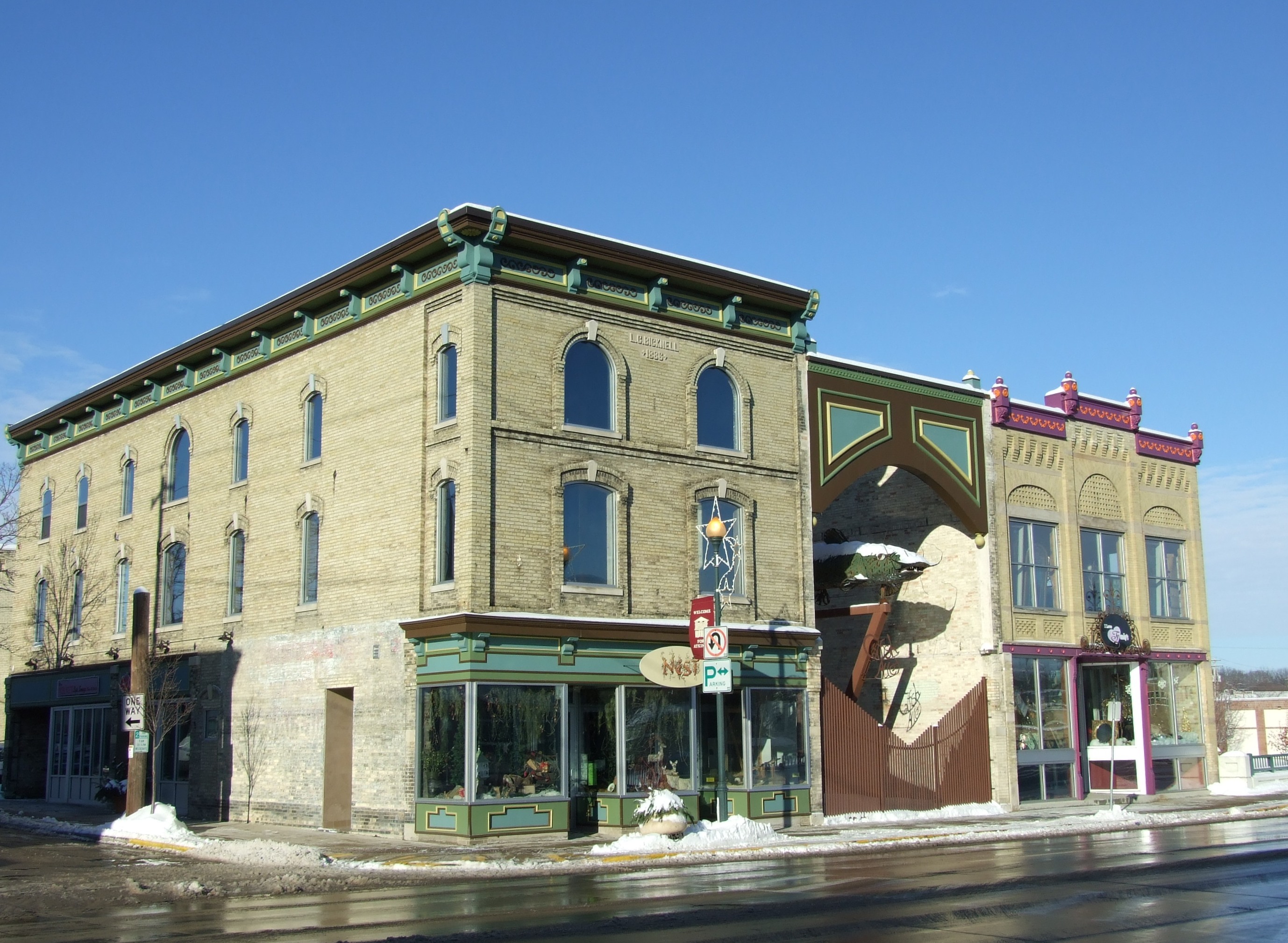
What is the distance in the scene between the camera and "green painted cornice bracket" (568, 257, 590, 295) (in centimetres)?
2575

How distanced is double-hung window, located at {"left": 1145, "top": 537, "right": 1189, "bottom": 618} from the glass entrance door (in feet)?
7.69

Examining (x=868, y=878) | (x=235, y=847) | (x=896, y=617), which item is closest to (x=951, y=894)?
(x=868, y=878)

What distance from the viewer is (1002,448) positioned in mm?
34000

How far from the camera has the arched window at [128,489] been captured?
35281 millimetres

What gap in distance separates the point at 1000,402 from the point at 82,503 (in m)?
25.2

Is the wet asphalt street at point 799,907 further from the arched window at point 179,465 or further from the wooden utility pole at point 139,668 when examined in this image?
the arched window at point 179,465

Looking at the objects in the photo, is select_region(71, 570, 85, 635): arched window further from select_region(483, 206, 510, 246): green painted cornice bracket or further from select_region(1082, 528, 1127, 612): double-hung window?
select_region(1082, 528, 1127, 612): double-hung window

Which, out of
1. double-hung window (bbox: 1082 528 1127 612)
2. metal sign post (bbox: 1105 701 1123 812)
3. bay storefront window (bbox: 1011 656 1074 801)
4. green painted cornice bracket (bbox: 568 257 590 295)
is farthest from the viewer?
double-hung window (bbox: 1082 528 1127 612)

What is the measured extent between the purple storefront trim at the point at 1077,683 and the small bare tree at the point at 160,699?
19.6m

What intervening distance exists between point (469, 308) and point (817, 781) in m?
12.1

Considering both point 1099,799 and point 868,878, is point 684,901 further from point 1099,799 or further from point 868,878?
point 1099,799

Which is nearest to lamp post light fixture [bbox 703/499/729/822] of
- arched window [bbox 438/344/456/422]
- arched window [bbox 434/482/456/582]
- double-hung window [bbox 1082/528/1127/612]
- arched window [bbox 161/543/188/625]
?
arched window [bbox 434/482/456/582]

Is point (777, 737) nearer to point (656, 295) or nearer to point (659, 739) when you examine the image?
point (659, 739)

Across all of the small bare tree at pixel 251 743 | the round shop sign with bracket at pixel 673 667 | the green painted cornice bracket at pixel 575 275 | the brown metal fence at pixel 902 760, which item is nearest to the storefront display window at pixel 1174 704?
the brown metal fence at pixel 902 760
